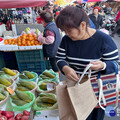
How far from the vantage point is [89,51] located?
4.12ft

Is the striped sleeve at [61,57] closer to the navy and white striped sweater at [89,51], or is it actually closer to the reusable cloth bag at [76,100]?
the navy and white striped sweater at [89,51]

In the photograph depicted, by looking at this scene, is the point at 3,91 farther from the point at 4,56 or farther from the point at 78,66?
the point at 4,56

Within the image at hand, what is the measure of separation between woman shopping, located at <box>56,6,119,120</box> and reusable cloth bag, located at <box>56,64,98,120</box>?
0.13 meters

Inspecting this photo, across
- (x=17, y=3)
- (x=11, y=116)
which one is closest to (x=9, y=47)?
(x=17, y=3)

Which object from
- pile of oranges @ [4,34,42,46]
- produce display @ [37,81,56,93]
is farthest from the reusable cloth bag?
pile of oranges @ [4,34,42,46]

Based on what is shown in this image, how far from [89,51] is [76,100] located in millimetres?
503

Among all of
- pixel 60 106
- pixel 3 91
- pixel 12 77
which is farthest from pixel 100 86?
pixel 12 77

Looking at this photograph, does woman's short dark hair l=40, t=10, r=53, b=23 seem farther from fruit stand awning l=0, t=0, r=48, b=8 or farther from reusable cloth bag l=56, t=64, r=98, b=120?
reusable cloth bag l=56, t=64, r=98, b=120

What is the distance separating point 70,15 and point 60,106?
0.84 metres

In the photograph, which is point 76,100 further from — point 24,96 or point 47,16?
point 47,16

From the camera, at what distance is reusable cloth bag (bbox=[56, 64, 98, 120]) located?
Result: 1.04 metres

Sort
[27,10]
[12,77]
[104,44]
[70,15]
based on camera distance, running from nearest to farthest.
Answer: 1. [70,15]
2. [104,44]
3. [12,77]
4. [27,10]

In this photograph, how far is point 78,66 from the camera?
137cm

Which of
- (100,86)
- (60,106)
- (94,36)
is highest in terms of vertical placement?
(94,36)
